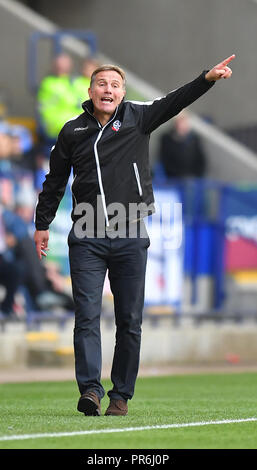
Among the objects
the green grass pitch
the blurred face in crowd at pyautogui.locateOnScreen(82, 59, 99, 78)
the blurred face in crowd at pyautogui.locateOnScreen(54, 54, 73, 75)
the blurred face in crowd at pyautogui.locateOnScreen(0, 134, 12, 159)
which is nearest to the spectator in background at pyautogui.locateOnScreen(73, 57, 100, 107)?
the blurred face in crowd at pyautogui.locateOnScreen(82, 59, 99, 78)

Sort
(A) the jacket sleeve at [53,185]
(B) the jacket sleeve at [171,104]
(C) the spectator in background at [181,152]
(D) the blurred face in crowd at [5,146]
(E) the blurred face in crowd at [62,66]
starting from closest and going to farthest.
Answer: (B) the jacket sleeve at [171,104] → (A) the jacket sleeve at [53,185] → (D) the blurred face in crowd at [5,146] → (E) the blurred face in crowd at [62,66] → (C) the spectator in background at [181,152]

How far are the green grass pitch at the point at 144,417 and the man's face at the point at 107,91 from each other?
6.06 feet

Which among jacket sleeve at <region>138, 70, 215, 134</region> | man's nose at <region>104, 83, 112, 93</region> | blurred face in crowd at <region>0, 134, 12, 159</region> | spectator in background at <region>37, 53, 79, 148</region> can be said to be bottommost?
jacket sleeve at <region>138, 70, 215, 134</region>

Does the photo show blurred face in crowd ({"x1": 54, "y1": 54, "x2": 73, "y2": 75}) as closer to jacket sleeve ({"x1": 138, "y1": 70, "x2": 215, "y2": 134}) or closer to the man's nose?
jacket sleeve ({"x1": 138, "y1": 70, "x2": 215, "y2": 134})

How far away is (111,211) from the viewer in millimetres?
7445

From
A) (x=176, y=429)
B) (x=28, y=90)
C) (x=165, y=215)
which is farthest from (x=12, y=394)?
(x=28, y=90)

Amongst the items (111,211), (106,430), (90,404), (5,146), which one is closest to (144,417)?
(90,404)

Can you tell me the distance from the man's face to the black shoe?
5.57ft

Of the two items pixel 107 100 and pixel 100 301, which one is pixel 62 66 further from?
pixel 100 301

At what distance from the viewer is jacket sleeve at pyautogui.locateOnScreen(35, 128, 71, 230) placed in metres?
7.55

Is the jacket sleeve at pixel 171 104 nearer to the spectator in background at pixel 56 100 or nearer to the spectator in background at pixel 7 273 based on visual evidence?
the spectator in background at pixel 7 273

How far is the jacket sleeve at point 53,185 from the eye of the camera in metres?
7.55

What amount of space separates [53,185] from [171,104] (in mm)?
891

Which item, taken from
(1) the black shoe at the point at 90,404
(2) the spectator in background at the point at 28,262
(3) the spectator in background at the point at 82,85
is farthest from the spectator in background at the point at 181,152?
(1) the black shoe at the point at 90,404
